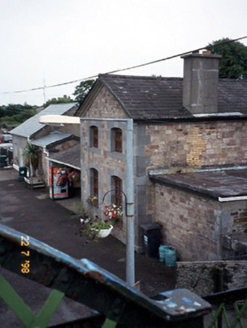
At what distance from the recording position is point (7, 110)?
66.3 metres

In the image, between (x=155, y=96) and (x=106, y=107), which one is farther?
(x=106, y=107)

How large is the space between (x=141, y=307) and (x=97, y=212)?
14.8 metres

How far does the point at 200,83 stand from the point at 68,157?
9740 millimetres

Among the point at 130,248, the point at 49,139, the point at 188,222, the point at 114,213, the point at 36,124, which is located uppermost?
the point at 36,124

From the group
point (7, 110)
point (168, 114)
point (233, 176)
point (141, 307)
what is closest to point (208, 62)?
point (168, 114)

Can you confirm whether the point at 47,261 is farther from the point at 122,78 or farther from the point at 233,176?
the point at 122,78

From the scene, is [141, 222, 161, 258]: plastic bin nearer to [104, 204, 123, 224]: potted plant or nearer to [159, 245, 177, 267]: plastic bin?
[159, 245, 177, 267]: plastic bin

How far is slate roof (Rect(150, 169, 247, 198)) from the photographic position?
10.6 metres

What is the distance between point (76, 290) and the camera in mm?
1572

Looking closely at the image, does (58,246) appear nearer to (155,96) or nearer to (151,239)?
(151,239)

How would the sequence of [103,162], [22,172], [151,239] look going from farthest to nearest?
1. [22,172]
2. [103,162]
3. [151,239]

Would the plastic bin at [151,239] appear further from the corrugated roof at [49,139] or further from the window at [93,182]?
the corrugated roof at [49,139]

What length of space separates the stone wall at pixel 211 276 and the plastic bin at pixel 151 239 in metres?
4.12

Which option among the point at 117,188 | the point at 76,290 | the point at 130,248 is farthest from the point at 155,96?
the point at 76,290
